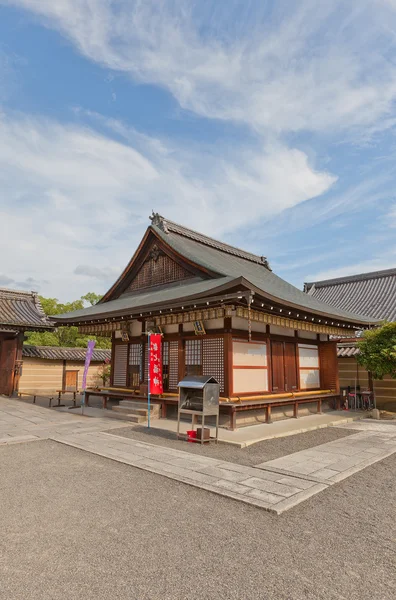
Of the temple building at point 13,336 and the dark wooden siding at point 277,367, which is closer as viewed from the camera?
the dark wooden siding at point 277,367

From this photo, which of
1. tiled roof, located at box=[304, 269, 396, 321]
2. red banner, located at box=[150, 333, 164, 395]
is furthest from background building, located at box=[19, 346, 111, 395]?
tiled roof, located at box=[304, 269, 396, 321]

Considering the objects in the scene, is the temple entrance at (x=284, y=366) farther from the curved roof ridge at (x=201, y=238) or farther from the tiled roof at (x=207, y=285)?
the curved roof ridge at (x=201, y=238)

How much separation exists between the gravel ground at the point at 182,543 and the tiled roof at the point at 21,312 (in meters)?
14.2

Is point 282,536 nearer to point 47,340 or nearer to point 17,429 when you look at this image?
point 17,429

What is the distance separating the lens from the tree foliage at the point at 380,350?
Result: 42.2ft

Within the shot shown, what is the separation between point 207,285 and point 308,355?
654cm

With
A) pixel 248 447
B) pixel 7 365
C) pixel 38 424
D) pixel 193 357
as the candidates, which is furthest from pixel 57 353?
pixel 248 447

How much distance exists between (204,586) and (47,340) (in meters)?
32.4

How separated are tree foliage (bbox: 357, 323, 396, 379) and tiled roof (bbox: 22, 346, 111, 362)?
17359 mm

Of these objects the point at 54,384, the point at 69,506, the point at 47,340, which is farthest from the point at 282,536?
the point at 47,340

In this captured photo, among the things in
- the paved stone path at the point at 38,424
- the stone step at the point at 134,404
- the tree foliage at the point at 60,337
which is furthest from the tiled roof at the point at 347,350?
the tree foliage at the point at 60,337

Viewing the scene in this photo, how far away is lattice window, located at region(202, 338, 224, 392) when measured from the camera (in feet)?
36.7

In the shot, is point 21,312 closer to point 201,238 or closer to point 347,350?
point 201,238

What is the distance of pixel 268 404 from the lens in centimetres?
1122
